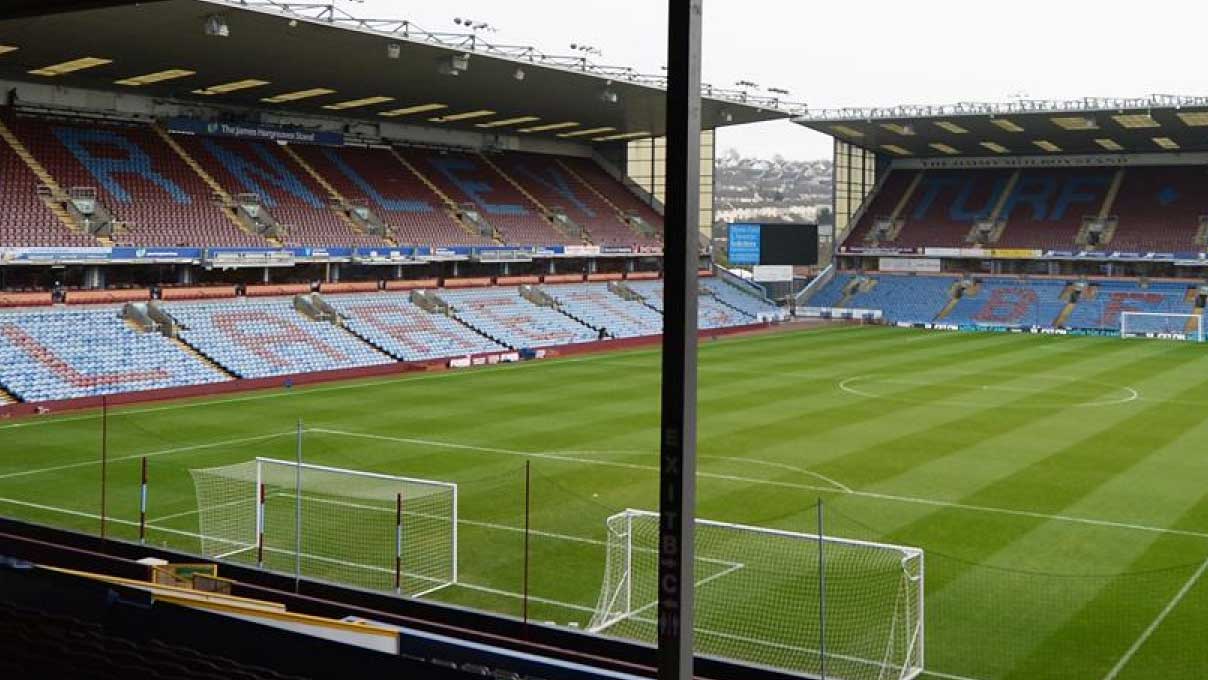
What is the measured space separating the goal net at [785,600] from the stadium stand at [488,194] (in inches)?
1540

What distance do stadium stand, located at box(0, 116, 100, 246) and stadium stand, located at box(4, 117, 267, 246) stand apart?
111 centimetres

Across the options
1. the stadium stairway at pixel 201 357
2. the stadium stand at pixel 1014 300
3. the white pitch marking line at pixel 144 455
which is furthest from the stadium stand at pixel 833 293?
the white pitch marking line at pixel 144 455

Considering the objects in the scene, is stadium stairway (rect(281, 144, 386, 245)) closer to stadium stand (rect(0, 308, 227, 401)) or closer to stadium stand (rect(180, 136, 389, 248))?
stadium stand (rect(180, 136, 389, 248))

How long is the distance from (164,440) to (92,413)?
564cm

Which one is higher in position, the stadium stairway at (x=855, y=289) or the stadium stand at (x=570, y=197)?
the stadium stand at (x=570, y=197)

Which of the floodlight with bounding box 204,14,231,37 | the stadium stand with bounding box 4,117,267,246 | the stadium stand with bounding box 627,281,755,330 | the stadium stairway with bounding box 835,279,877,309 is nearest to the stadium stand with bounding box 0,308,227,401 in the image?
the stadium stand with bounding box 4,117,267,246

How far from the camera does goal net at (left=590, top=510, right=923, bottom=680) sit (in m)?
12.7

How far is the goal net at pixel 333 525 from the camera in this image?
15656 millimetres

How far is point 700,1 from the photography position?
16.9ft

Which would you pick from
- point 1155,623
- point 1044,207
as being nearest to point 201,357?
point 1155,623

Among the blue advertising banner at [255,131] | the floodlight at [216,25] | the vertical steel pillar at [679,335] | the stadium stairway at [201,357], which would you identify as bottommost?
the stadium stairway at [201,357]

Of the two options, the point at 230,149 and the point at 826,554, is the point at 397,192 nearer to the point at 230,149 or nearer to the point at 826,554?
the point at 230,149

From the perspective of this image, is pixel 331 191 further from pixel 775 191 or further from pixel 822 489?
pixel 775 191

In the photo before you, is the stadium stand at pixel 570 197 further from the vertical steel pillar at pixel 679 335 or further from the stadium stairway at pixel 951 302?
the vertical steel pillar at pixel 679 335
